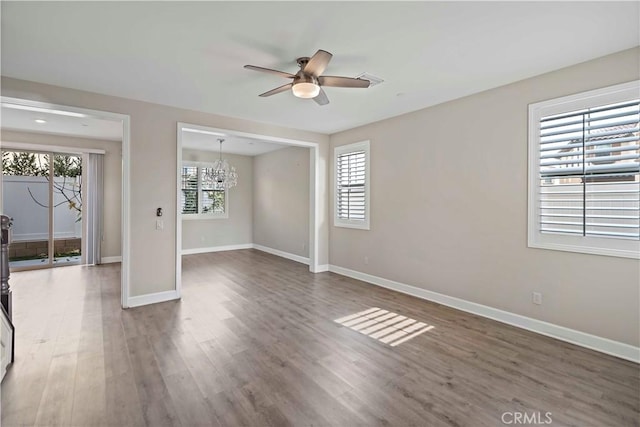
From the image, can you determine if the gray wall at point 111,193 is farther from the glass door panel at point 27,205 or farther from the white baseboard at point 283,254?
the white baseboard at point 283,254

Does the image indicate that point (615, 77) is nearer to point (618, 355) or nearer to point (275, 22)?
point (618, 355)

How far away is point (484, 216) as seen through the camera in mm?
3805

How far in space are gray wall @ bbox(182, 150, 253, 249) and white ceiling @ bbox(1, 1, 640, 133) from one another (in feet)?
15.5

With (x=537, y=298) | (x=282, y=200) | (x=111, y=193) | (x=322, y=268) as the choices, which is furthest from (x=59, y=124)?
(x=537, y=298)

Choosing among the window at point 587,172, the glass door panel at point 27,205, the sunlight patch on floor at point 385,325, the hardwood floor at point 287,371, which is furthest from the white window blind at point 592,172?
the glass door panel at point 27,205

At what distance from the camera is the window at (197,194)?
822cm

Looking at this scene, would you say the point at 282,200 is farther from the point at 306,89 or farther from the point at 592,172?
the point at 592,172

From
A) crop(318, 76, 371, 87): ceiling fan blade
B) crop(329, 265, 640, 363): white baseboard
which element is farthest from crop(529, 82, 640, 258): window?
crop(318, 76, 371, 87): ceiling fan blade

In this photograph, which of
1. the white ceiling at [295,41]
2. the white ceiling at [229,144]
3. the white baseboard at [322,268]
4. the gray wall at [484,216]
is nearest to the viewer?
the white ceiling at [295,41]

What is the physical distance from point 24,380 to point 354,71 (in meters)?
3.99

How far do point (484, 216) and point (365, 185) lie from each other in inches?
85.5

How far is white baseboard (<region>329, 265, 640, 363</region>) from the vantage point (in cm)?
281

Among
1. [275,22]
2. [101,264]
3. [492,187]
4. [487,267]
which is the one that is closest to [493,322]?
[487,267]

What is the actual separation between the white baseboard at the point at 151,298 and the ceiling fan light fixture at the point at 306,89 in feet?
11.1
